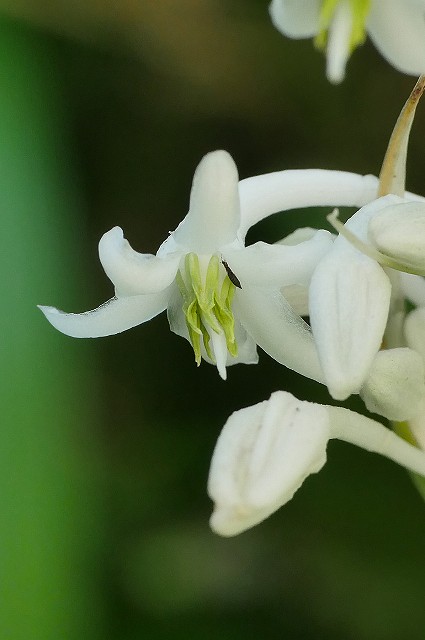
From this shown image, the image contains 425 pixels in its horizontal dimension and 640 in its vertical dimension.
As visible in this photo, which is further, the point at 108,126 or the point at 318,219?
the point at 108,126

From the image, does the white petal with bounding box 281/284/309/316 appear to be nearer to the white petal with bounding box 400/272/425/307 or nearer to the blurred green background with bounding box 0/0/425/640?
the white petal with bounding box 400/272/425/307

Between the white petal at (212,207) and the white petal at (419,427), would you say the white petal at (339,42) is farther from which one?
the white petal at (419,427)

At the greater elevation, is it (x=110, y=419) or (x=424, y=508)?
(x=110, y=419)

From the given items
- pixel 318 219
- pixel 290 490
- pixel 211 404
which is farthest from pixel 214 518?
pixel 211 404

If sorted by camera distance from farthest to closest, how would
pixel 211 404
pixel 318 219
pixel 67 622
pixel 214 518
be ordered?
pixel 211 404
pixel 318 219
pixel 67 622
pixel 214 518

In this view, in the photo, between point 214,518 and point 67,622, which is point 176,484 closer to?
point 67,622

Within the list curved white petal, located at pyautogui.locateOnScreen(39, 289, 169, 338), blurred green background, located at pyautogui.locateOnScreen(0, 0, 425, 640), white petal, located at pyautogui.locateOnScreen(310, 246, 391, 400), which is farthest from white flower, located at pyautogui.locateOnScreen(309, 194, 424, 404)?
blurred green background, located at pyautogui.locateOnScreen(0, 0, 425, 640)

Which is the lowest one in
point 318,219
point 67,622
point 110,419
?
point 67,622
